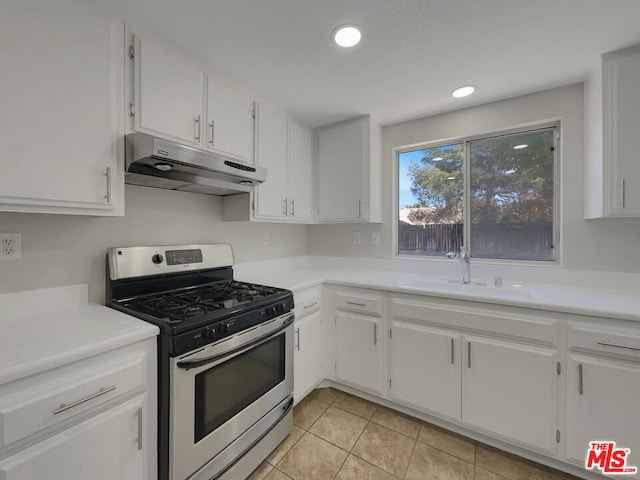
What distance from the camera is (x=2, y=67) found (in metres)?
0.96

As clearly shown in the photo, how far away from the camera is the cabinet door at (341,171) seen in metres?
2.37

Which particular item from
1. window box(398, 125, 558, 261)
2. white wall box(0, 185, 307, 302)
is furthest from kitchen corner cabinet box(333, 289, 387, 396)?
white wall box(0, 185, 307, 302)

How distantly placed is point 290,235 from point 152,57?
1.72 metres

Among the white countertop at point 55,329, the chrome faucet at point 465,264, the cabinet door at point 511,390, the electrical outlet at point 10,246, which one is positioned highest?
the electrical outlet at point 10,246

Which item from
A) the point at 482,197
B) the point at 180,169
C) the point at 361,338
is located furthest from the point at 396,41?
the point at 361,338

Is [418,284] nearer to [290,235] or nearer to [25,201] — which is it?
[290,235]

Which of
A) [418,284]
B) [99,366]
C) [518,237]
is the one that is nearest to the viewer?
[99,366]

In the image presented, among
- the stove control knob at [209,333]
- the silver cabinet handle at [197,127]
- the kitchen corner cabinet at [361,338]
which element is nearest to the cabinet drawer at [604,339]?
the kitchen corner cabinet at [361,338]

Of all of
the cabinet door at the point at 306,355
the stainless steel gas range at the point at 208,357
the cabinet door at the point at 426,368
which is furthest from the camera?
the cabinet door at the point at 306,355

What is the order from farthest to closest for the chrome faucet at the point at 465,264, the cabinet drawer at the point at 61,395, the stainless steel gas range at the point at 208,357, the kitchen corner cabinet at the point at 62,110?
the chrome faucet at the point at 465,264 → the stainless steel gas range at the point at 208,357 → the kitchen corner cabinet at the point at 62,110 → the cabinet drawer at the point at 61,395

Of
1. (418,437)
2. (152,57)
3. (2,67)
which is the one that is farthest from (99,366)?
(418,437)

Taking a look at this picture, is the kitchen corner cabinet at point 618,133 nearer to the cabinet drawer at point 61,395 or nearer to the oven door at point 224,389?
the oven door at point 224,389

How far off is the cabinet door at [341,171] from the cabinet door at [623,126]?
1494mm

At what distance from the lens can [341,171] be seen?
245cm
